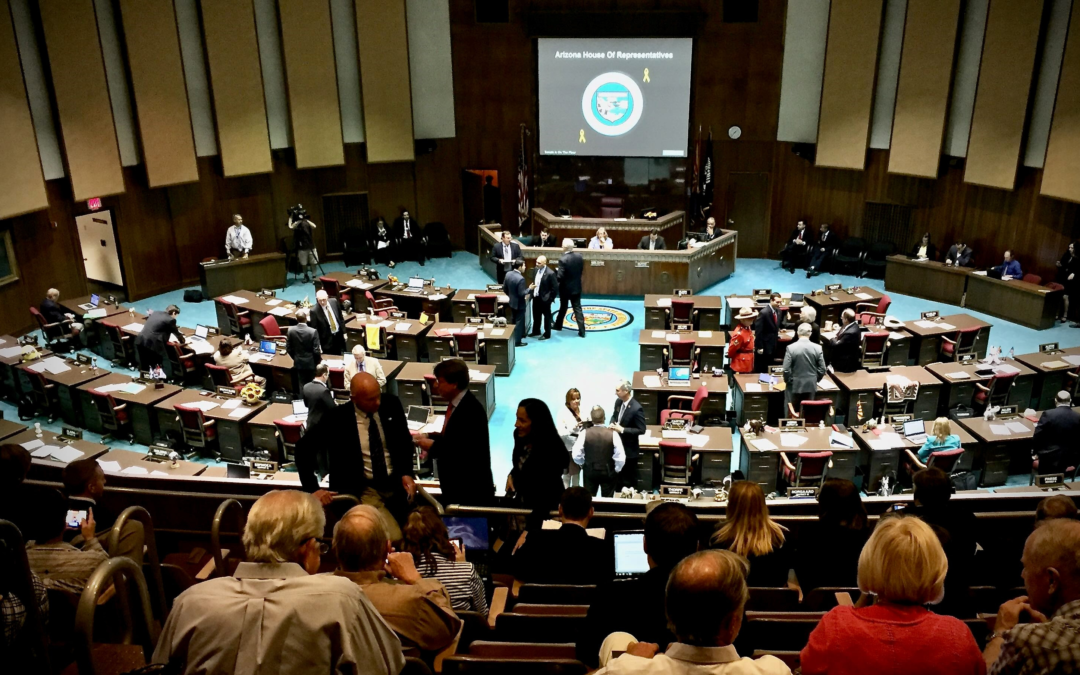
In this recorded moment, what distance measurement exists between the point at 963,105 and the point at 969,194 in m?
1.74

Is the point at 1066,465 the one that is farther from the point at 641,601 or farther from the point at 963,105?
the point at 963,105

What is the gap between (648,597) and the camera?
3.00 m

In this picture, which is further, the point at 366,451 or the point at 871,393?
the point at 871,393

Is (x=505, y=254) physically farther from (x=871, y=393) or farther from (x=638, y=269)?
(x=871, y=393)

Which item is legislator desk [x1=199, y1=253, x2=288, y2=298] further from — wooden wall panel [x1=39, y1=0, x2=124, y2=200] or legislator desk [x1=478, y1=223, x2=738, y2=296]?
legislator desk [x1=478, y1=223, x2=738, y2=296]

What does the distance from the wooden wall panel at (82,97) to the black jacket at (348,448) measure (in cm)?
1242

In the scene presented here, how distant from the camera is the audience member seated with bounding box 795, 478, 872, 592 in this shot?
433 centimetres

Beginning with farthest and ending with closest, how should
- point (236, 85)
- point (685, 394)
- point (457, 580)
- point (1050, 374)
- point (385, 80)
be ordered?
point (385, 80)
point (236, 85)
point (1050, 374)
point (685, 394)
point (457, 580)

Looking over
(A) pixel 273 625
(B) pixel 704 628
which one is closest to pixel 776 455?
(B) pixel 704 628

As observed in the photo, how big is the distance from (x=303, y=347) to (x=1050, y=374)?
9.64m

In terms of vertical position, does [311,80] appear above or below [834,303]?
above

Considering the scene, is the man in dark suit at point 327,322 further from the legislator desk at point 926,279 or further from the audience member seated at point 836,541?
the legislator desk at point 926,279

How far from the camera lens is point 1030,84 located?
14469 millimetres

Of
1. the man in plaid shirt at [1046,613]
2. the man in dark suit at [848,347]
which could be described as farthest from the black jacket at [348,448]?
the man in dark suit at [848,347]
